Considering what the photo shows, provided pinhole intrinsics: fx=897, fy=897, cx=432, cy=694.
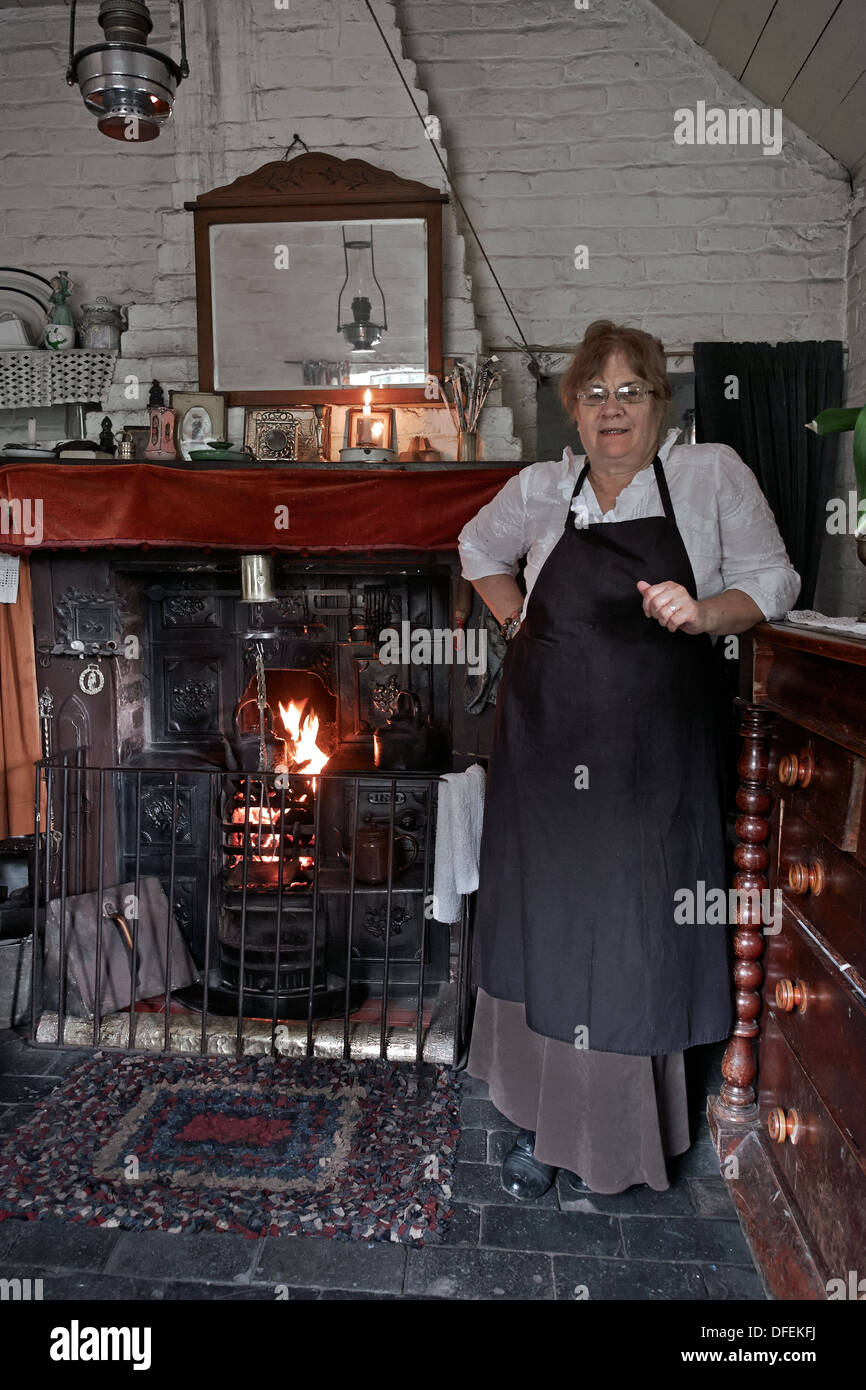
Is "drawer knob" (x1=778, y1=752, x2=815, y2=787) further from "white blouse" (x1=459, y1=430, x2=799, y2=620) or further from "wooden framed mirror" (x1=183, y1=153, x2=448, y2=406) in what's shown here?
"wooden framed mirror" (x1=183, y1=153, x2=448, y2=406)

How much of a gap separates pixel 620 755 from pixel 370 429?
201cm

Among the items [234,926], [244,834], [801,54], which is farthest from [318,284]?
[234,926]

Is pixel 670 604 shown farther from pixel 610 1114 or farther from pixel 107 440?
pixel 107 440

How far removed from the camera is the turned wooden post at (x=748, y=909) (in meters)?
1.92

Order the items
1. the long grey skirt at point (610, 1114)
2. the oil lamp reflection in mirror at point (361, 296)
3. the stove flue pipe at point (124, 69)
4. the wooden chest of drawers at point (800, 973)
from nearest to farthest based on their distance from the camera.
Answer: the wooden chest of drawers at point (800, 973)
the long grey skirt at point (610, 1114)
the stove flue pipe at point (124, 69)
the oil lamp reflection in mirror at point (361, 296)

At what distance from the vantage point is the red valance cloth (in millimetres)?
3039

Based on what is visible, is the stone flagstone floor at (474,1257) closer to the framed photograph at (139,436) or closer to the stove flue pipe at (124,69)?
the framed photograph at (139,436)

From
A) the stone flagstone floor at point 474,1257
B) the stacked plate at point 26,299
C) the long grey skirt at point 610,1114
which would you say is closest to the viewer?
the stone flagstone floor at point 474,1257

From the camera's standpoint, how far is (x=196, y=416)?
3.55m

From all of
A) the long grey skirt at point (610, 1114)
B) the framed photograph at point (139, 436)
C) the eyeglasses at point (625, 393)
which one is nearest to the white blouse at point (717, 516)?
the eyeglasses at point (625, 393)

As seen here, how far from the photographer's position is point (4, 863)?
3693 millimetres

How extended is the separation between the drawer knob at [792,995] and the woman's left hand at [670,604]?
2.37 feet

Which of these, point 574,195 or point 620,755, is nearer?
point 620,755
